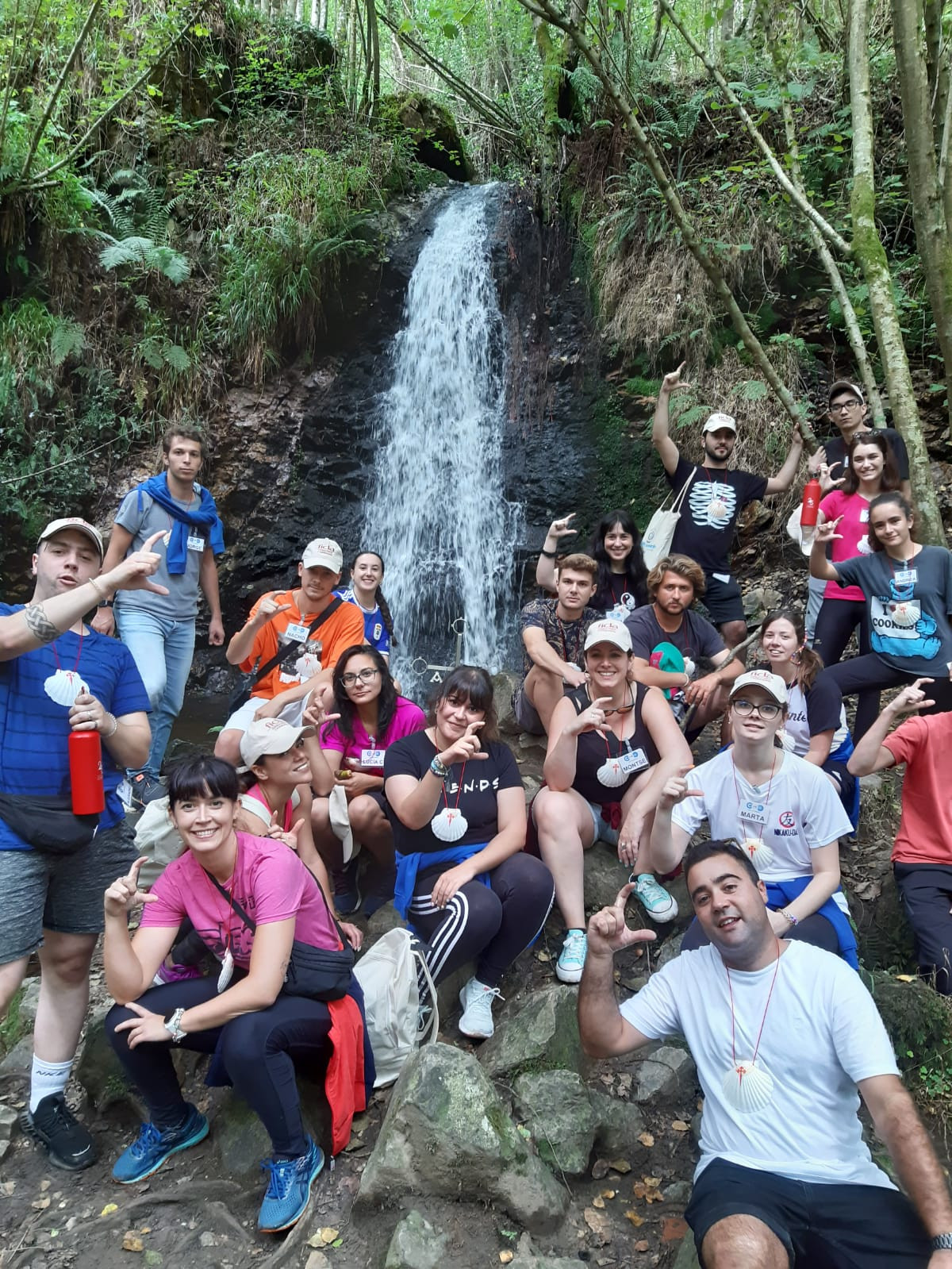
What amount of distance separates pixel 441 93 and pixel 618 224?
753 cm

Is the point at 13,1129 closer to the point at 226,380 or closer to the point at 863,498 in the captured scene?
the point at 863,498

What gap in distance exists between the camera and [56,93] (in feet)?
25.7

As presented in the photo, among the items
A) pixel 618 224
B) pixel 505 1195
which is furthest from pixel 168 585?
pixel 618 224

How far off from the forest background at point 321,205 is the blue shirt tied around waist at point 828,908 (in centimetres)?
516

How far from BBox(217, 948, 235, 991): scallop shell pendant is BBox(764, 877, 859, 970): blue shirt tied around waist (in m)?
2.12

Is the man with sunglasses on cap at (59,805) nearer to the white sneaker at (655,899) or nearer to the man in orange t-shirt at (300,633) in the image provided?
the man in orange t-shirt at (300,633)

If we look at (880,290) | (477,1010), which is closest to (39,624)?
(477,1010)

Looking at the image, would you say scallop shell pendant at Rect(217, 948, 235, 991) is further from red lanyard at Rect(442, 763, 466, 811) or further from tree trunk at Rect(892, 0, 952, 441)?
tree trunk at Rect(892, 0, 952, 441)

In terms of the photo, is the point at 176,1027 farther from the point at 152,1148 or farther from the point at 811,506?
the point at 811,506

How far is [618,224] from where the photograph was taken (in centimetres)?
925

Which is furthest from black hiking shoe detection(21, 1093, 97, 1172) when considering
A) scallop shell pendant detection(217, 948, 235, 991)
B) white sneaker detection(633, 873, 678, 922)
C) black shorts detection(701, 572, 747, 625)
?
black shorts detection(701, 572, 747, 625)

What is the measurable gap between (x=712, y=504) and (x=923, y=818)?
2.64 metres

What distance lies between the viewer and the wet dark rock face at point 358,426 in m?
9.24

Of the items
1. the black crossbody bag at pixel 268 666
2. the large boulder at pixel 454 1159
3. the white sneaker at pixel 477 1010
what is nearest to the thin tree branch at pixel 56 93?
the black crossbody bag at pixel 268 666
